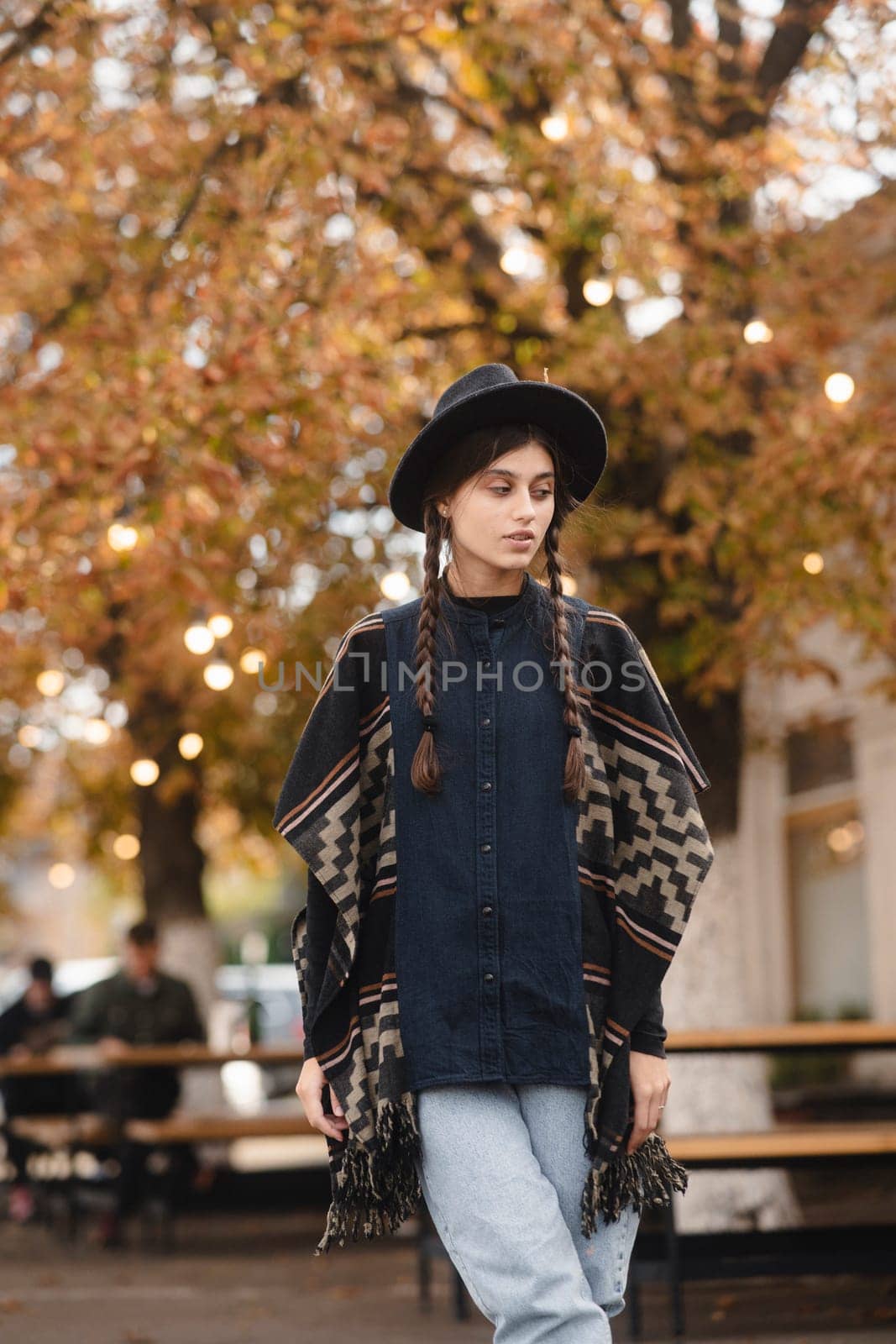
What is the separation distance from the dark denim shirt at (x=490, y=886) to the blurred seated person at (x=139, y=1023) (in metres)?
8.56

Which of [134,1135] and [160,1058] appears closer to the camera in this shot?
[160,1058]

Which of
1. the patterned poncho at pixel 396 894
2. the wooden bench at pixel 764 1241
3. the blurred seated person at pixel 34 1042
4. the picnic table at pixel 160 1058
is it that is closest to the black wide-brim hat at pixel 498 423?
the patterned poncho at pixel 396 894

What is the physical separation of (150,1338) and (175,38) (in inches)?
238

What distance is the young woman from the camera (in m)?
3.01

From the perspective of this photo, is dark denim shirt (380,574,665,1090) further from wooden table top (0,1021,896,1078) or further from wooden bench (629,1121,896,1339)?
wooden bench (629,1121,896,1339)

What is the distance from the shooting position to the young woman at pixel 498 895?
9.87ft

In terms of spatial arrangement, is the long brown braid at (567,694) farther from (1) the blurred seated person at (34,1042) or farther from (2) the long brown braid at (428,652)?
(1) the blurred seated person at (34,1042)

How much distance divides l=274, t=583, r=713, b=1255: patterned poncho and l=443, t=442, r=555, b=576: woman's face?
0.20 m

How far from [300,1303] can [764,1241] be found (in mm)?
2457

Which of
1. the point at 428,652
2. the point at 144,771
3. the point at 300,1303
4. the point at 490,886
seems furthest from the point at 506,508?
the point at 144,771

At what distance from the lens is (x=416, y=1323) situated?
24.4 feet

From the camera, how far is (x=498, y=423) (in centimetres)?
329

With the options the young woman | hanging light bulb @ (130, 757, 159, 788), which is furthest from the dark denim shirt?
hanging light bulb @ (130, 757, 159, 788)

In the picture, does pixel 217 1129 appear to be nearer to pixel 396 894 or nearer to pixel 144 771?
pixel 144 771
